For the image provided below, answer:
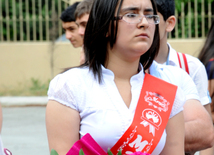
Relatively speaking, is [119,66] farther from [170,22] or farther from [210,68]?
[210,68]

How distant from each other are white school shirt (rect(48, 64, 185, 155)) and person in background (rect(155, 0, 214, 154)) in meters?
0.38

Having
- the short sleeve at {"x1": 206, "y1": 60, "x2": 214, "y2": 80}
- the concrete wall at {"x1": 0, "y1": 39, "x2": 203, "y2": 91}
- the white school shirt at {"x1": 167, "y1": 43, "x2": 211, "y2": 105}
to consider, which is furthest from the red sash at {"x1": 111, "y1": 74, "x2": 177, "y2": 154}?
the concrete wall at {"x1": 0, "y1": 39, "x2": 203, "y2": 91}

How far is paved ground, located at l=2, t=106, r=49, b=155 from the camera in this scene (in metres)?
6.59

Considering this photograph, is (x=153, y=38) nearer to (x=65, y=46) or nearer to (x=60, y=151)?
(x=60, y=151)

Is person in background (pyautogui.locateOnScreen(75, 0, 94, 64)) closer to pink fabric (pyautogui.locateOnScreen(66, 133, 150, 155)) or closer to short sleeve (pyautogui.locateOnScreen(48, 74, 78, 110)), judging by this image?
short sleeve (pyautogui.locateOnScreen(48, 74, 78, 110))

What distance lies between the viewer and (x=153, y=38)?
96.8 inches

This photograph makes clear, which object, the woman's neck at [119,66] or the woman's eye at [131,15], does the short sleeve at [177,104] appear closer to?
the woman's neck at [119,66]

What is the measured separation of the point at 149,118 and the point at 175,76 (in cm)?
41

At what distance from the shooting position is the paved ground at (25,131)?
21.6 ft

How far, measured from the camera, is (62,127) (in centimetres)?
206

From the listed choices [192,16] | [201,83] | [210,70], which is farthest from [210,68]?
[192,16]

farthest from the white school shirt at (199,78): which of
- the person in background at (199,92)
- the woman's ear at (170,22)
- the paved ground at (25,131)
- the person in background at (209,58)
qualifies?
the paved ground at (25,131)

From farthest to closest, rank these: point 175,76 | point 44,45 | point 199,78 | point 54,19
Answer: point 44,45 → point 54,19 → point 199,78 → point 175,76

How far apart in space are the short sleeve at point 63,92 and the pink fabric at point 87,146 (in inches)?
6.9
